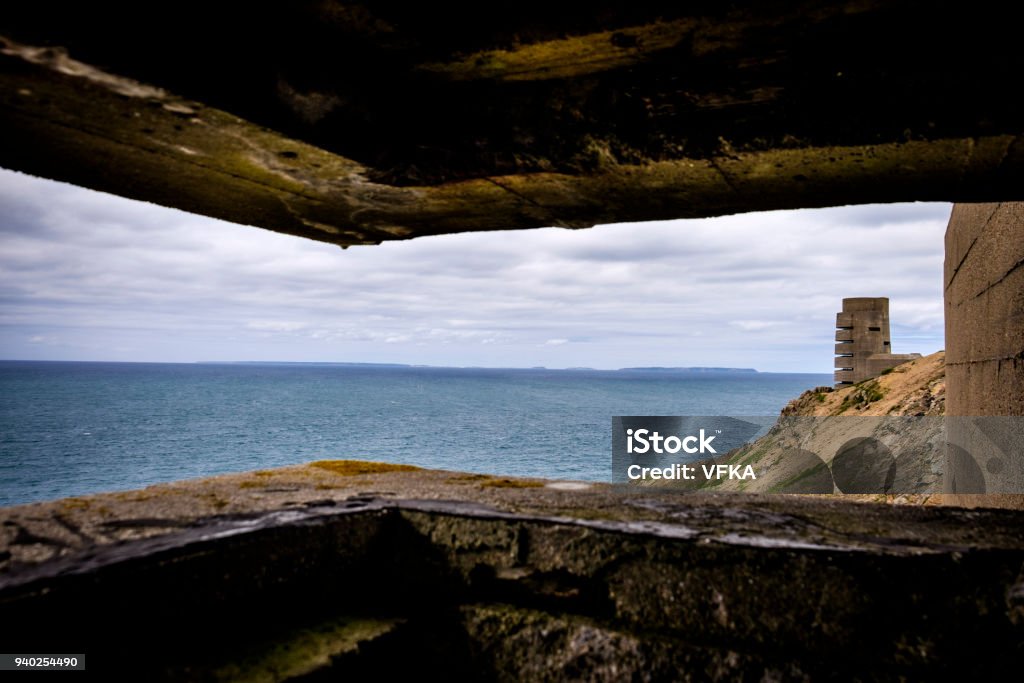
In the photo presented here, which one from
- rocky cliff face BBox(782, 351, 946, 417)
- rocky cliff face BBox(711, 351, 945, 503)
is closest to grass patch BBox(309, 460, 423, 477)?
rocky cliff face BBox(711, 351, 945, 503)

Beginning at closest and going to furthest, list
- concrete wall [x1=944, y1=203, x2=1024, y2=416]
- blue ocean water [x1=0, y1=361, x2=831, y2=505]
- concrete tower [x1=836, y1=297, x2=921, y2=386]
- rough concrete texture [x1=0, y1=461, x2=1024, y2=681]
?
rough concrete texture [x1=0, y1=461, x2=1024, y2=681] → concrete wall [x1=944, y1=203, x2=1024, y2=416] → concrete tower [x1=836, y1=297, x2=921, y2=386] → blue ocean water [x1=0, y1=361, x2=831, y2=505]

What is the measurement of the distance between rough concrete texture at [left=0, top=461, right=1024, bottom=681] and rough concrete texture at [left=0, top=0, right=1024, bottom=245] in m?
1.01

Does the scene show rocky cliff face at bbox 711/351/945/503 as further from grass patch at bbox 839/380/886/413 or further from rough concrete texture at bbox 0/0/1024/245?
rough concrete texture at bbox 0/0/1024/245

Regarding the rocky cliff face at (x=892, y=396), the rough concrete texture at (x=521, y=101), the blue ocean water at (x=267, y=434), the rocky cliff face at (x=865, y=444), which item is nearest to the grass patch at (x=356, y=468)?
the rough concrete texture at (x=521, y=101)

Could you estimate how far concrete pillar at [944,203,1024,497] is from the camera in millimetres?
3148

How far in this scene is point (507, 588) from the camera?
77.9 inches

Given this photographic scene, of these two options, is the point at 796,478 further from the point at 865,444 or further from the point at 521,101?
the point at 521,101

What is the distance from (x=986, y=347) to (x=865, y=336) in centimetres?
1767

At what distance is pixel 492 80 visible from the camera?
202 cm

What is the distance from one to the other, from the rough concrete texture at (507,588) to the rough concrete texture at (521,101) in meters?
1.01

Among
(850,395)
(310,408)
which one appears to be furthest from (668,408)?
(850,395)

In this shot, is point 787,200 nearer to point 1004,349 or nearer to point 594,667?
point 594,667

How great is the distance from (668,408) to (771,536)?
85.1 m

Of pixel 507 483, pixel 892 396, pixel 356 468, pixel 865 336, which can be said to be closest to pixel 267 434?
pixel 865 336
